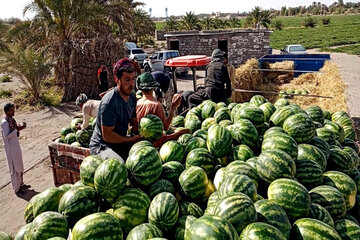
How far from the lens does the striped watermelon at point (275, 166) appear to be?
2.71 meters

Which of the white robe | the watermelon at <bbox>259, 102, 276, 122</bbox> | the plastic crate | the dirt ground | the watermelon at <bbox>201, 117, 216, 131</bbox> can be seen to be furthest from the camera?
the white robe

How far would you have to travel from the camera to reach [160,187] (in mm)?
2717

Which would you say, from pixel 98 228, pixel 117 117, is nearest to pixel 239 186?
pixel 98 228

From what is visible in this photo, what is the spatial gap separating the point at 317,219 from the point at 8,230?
18.2ft

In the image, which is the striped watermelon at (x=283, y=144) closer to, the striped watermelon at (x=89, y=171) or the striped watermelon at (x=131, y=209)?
the striped watermelon at (x=131, y=209)

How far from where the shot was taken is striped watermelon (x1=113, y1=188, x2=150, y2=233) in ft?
7.96

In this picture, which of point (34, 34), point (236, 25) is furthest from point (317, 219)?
point (236, 25)

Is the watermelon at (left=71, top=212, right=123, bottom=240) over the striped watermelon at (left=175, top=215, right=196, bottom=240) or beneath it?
over

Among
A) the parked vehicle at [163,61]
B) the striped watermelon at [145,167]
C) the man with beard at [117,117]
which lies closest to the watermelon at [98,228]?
the striped watermelon at [145,167]

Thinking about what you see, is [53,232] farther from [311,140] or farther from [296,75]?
[296,75]

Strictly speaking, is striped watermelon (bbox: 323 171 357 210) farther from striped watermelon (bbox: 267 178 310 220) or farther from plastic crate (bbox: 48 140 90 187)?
plastic crate (bbox: 48 140 90 187)

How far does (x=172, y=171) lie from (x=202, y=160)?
1.19ft

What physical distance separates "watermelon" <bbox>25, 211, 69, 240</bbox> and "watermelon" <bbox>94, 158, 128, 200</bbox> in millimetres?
393

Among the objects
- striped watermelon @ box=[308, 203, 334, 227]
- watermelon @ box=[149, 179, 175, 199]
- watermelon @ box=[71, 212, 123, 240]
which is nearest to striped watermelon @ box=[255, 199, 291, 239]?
striped watermelon @ box=[308, 203, 334, 227]
